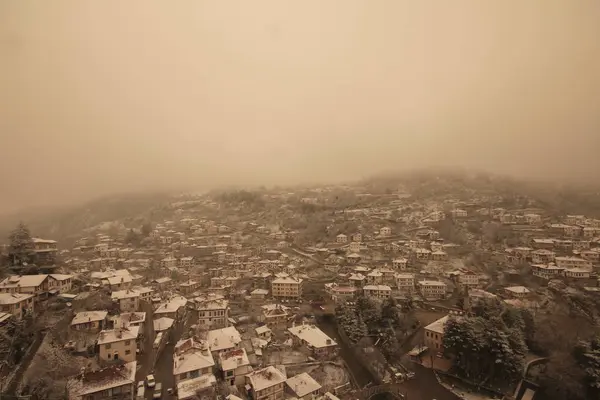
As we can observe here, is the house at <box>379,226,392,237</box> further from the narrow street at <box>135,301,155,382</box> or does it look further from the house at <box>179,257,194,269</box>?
the narrow street at <box>135,301,155,382</box>

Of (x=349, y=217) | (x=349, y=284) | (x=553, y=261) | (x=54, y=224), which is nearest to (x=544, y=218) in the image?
(x=553, y=261)

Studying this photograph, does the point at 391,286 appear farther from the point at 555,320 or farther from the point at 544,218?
the point at 544,218

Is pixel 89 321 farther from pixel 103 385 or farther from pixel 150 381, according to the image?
pixel 103 385

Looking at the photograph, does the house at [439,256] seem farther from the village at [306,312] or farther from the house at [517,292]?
the house at [517,292]

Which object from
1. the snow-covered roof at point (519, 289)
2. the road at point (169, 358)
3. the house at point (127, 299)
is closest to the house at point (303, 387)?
the road at point (169, 358)

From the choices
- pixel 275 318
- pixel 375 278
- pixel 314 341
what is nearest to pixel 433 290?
pixel 375 278

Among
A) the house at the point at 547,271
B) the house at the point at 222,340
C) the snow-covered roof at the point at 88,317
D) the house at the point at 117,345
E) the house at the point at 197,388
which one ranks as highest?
the snow-covered roof at the point at 88,317
